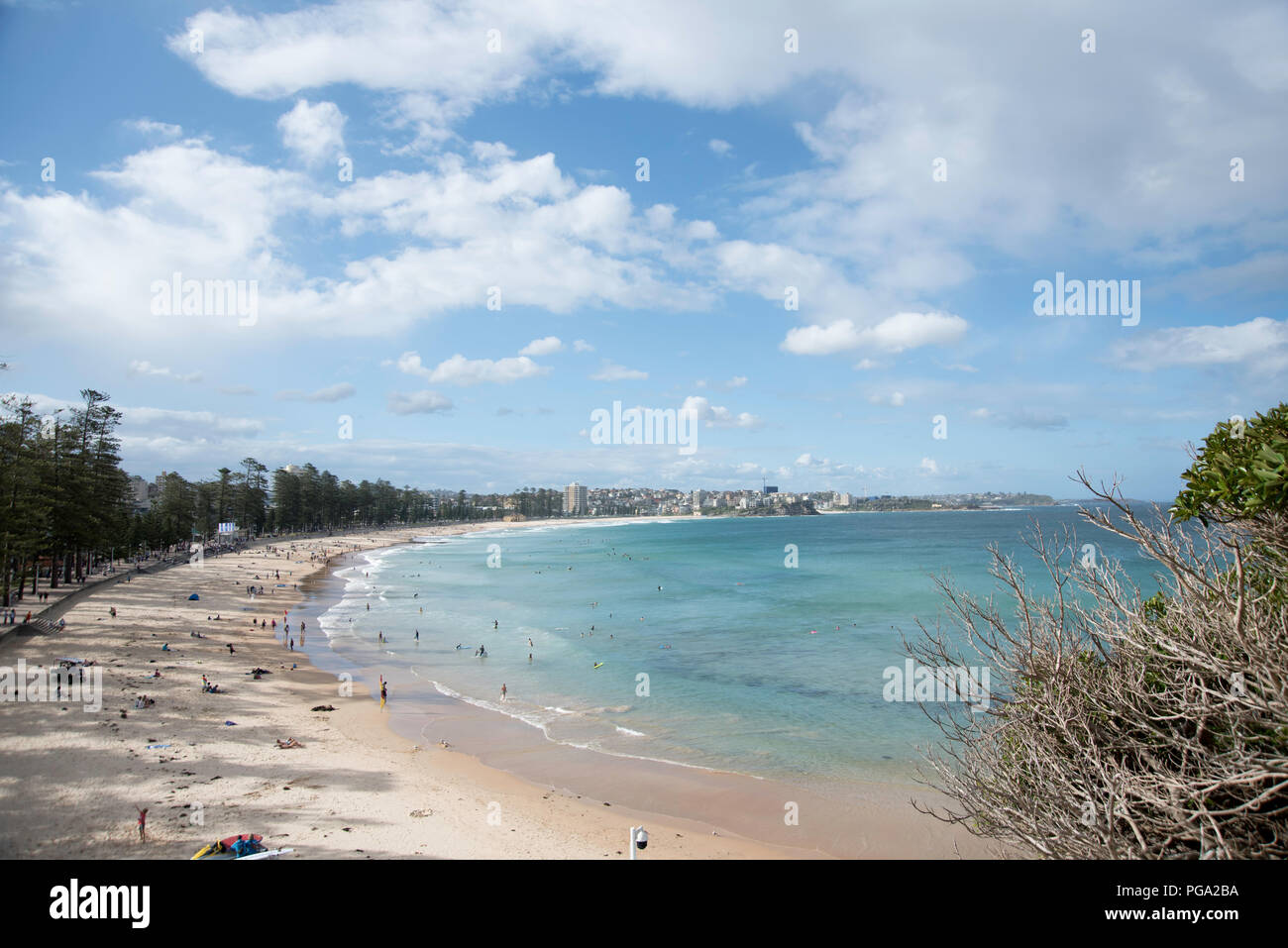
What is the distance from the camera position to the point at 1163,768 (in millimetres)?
5012

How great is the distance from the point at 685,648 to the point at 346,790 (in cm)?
1910

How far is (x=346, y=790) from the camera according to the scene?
46.7 ft

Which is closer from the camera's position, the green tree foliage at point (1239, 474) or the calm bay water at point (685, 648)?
the green tree foliage at point (1239, 474)

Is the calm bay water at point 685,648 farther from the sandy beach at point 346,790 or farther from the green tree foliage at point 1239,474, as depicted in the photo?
the green tree foliage at point 1239,474

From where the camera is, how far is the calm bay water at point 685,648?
18.8 meters

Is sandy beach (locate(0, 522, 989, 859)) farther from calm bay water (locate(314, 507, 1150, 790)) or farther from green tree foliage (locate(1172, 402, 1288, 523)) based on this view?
green tree foliage (locate(1172, 402, 1288, 523))

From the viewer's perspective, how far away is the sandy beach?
11.9 m

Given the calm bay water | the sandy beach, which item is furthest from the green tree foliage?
the sandy beach

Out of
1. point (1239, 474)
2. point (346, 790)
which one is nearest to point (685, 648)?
point (346, 790)

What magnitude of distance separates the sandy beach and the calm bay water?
199 centimetres

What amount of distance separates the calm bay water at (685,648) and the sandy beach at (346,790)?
199cm

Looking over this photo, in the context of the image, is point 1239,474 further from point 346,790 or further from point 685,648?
point 685,648

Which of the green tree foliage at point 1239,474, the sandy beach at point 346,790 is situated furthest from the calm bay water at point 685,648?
the green tree foliage at point 1239,474
